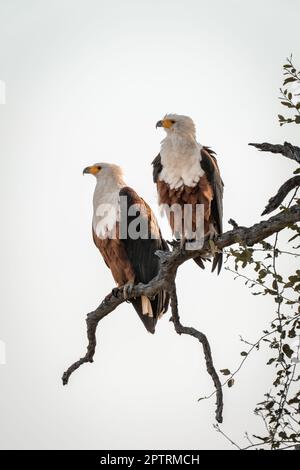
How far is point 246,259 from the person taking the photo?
5.54m

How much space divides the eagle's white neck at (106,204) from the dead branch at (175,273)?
2.53 feet

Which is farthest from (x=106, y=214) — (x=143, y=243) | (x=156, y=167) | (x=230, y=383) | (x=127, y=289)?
(x=230, y=383)

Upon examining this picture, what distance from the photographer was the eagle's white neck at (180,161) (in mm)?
7828

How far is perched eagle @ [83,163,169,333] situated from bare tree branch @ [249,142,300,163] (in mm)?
2648

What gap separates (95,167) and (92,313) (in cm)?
241

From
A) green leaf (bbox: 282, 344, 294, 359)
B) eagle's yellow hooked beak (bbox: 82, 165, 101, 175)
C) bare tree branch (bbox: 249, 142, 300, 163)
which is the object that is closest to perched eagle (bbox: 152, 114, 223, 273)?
eagle's yellow hooked beak (bbox: 82, 165, 101, 175)

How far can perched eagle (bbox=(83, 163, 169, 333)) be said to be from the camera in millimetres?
8281

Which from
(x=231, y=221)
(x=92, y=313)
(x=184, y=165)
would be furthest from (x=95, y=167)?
(x=231, y=221)

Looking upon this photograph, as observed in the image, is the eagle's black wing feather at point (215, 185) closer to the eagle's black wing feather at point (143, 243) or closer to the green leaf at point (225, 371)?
the eagle's black wing feather at point (143, 243)

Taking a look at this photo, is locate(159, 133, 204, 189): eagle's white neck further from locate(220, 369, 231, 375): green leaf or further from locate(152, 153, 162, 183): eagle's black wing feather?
locate(220, 369, 231, 375): green leaf

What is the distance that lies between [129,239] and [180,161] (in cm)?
95

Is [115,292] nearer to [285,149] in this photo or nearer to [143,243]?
[143,243]

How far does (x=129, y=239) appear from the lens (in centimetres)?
842
